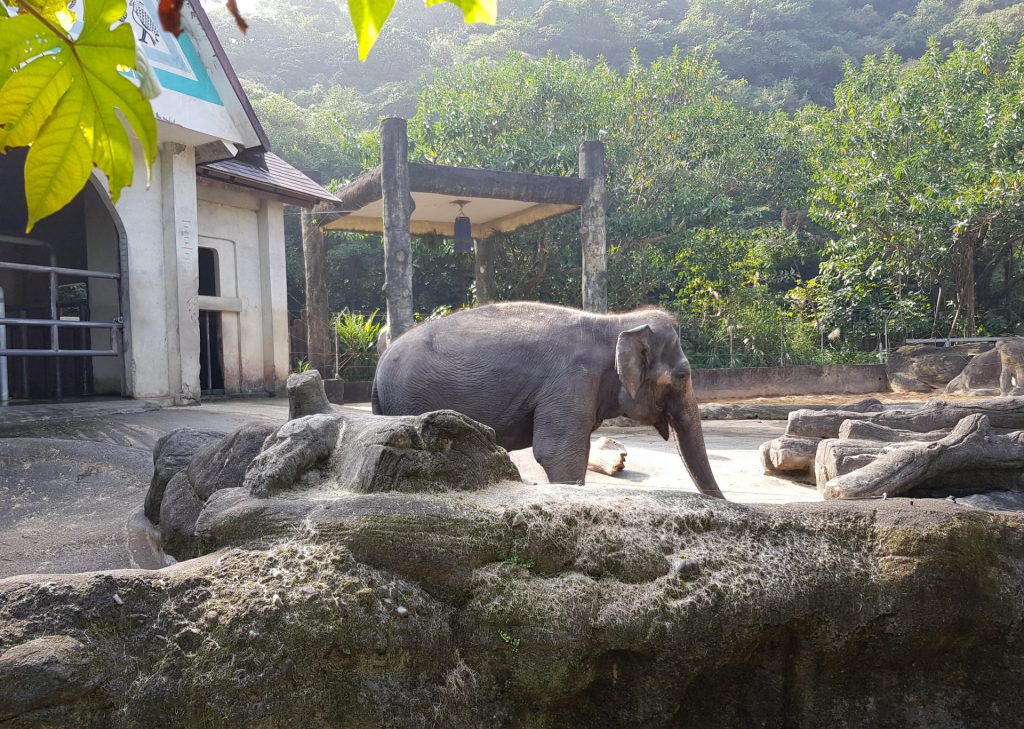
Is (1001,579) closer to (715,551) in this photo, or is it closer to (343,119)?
(715,551)

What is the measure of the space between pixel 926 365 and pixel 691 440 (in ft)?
39.6

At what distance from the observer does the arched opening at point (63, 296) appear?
8.45m

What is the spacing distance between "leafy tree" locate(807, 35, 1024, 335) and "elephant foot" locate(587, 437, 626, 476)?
10.7 metres

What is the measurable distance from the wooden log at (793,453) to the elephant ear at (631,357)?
222 centimetres

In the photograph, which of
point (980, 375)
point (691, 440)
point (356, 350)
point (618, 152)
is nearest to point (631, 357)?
point (691, 440)

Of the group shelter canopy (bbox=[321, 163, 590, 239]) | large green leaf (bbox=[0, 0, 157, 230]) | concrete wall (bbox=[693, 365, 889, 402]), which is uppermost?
shelter canopy (bbox=[321, 163, 590, 239])

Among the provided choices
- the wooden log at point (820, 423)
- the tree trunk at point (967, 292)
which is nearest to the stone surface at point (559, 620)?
the wooden log at point (820, 423)

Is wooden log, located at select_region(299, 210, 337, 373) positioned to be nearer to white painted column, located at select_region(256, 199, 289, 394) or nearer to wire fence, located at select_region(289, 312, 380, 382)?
wire fence, located at select_region(289, 312, 380, 382)

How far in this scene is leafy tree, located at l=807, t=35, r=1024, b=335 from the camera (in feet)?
49.8

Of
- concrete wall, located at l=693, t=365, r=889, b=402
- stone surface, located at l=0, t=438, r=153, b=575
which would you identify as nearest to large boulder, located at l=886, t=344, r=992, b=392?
concrete wall, located at l=693, t=365, r=889, b=402

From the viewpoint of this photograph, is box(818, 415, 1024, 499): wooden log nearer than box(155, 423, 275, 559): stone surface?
No

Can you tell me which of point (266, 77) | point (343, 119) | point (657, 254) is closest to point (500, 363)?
point (657, 254)

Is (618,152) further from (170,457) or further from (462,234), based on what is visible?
(170,457)

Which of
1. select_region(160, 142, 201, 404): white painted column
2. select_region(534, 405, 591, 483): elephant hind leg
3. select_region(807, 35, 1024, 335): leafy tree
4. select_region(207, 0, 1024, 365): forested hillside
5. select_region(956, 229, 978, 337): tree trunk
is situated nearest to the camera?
select_region(534, 405, 591, 483): elephant hind leg
